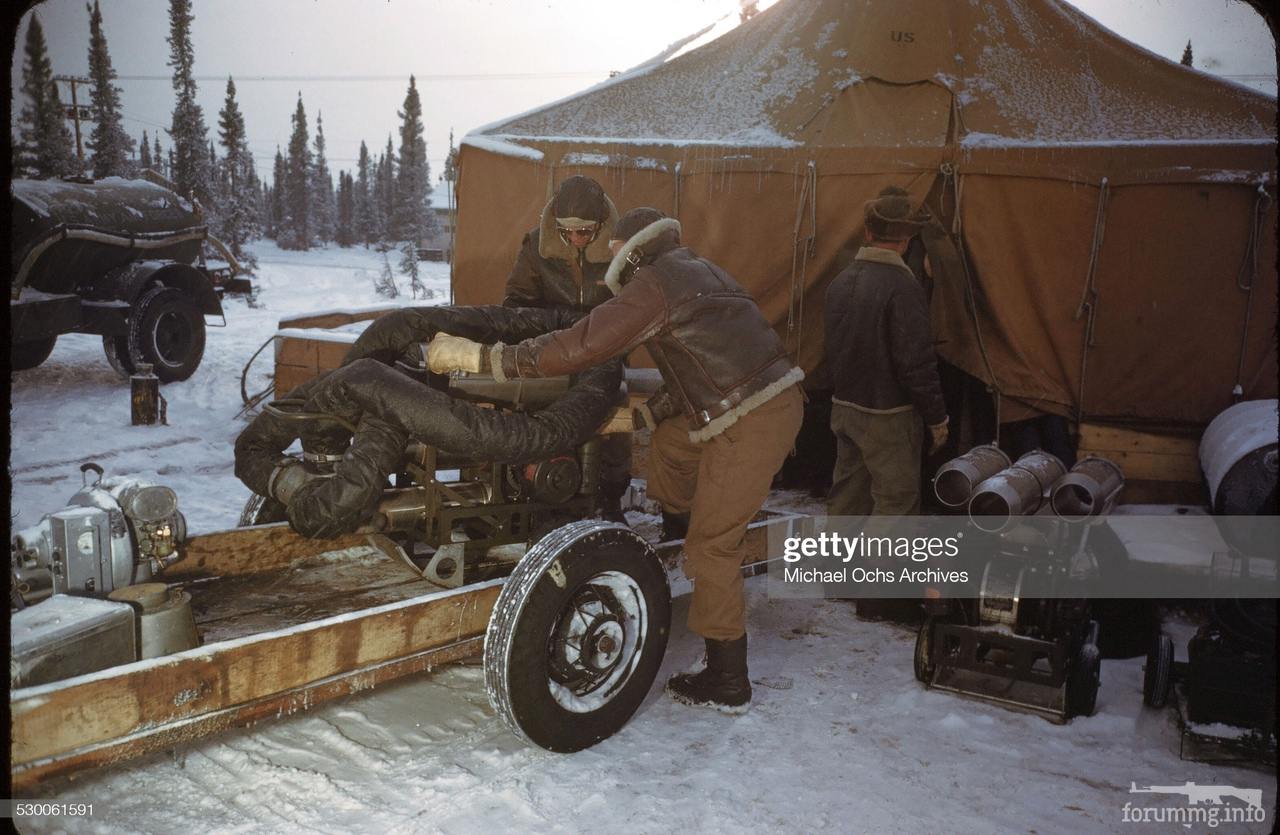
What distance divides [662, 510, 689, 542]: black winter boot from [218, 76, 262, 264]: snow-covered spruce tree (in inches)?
1039

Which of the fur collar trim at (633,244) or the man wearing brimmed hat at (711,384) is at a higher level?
the fur collar trim at (633,244)

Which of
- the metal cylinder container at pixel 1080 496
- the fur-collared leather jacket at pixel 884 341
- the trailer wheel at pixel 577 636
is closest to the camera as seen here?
the trailer wheel at pixel 577 636

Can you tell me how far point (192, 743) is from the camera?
324cm

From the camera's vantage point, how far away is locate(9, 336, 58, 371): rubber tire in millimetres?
9531

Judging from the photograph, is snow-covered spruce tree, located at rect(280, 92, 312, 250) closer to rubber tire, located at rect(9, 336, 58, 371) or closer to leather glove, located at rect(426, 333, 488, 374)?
rubber tire, located at rect(9, 336, 58, 371)

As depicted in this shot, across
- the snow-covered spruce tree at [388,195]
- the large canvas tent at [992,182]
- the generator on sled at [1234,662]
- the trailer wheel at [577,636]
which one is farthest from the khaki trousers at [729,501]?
the snow-covered spruce tree at [388,195]

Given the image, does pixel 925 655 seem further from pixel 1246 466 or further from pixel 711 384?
pixel 1246 466

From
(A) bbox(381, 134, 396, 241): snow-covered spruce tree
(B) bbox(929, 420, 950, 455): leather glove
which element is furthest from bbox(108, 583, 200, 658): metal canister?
(A) bbox(381, 134, 396, 241): snow-covered spruce tree

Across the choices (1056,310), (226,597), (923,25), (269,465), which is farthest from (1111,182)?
(226,597)

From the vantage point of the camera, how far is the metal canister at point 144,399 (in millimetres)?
8406

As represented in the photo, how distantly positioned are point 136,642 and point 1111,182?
5.71 metres

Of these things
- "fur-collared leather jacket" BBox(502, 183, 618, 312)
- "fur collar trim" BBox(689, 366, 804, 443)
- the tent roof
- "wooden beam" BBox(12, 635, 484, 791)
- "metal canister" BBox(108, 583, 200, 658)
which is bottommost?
"wooden beam" BBox(12, 635, 484, 791)

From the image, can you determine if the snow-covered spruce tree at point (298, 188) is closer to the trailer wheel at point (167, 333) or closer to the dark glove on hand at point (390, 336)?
the trailer wheel at point (167, 333)

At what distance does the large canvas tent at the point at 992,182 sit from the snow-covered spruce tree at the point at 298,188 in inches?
2265
